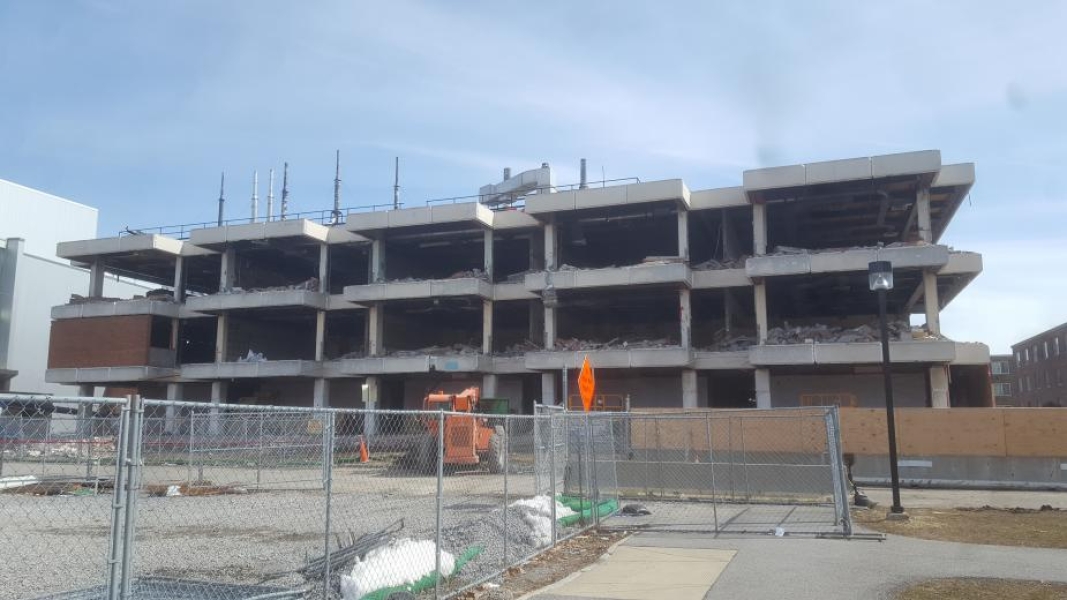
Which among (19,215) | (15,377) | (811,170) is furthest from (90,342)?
(811,170)

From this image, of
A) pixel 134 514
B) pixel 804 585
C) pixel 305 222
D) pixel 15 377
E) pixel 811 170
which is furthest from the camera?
pixel 15 377

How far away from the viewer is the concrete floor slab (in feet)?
30.8

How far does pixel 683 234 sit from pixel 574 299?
25.4ft

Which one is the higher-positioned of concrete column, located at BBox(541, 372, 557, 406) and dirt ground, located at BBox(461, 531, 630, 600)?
concrete column, located at BBox(541, 372, 557, 406)

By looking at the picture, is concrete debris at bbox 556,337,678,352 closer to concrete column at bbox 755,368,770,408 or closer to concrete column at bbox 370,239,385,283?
concrete column at bbox 755,368,770,408

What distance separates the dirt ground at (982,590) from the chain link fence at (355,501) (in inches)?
162

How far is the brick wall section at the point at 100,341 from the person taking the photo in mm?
50997

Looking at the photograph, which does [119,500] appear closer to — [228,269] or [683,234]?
[683,234]

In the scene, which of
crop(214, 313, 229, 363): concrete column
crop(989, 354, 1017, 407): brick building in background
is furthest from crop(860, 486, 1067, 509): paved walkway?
crop(989, 354, 1017, 407): brick building in background

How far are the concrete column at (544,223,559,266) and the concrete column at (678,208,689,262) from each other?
21.9ft

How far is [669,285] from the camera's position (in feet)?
135

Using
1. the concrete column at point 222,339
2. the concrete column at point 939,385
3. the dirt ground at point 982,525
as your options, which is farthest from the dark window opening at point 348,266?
the dirt ground at point 982,525

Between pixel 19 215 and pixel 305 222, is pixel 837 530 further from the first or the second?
pixel 19 215

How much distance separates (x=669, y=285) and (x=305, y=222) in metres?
21.8
